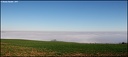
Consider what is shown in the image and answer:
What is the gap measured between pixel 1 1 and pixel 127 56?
15.5 m

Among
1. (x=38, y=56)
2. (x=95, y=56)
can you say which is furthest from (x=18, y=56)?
(x=95, y=56)

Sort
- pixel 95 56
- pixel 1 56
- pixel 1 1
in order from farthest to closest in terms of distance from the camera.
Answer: pixel 95 56 < pixel 1 56 < pixel 1 1

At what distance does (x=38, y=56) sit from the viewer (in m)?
24.3

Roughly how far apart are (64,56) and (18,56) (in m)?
5.19

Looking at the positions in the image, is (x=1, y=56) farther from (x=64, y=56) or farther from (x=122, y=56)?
(x=122, y=56)

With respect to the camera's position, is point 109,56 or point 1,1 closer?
point 1,1

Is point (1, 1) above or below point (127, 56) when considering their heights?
above

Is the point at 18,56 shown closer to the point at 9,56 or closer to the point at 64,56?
the point at 9,56

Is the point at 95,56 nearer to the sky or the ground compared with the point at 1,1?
nearer to the ground

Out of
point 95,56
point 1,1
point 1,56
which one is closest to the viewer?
point 1,1

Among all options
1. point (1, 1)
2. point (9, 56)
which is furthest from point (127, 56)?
point (1, 1)

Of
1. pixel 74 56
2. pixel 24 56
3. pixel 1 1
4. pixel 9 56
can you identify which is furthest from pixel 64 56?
pixel 1 1

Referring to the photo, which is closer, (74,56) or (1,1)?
(1,1)

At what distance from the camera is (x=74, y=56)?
25.1m
